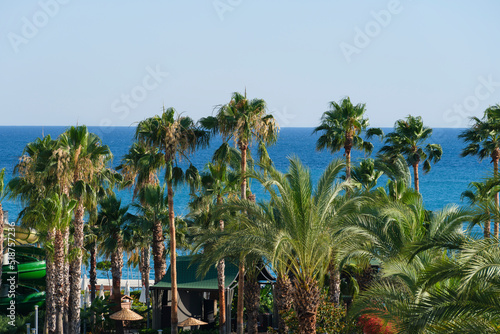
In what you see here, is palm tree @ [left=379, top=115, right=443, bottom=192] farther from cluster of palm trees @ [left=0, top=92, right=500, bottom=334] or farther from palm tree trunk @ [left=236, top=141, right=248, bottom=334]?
palm tree trunk @ [left=236, top=141, right=248, bottom=334]

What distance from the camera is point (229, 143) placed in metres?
25.1

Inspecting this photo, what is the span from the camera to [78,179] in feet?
82.3

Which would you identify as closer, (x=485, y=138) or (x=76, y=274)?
(x=76, y=274)

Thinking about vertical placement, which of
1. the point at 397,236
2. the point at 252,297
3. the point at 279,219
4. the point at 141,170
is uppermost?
the point at 141,170

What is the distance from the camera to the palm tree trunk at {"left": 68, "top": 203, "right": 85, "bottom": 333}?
985 inches

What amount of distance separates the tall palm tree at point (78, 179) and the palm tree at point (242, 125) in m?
4.71

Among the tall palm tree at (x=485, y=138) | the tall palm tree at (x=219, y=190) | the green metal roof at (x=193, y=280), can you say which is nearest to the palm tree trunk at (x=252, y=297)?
the tall palm tree at (x=219, y=190)

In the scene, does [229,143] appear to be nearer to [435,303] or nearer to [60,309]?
[60,309]

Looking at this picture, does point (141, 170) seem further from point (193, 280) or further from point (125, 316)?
point (125, 316)

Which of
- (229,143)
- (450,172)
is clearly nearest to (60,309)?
(229,143)

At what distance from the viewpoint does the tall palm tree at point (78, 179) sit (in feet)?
80.9

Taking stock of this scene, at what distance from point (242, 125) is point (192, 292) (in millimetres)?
10587

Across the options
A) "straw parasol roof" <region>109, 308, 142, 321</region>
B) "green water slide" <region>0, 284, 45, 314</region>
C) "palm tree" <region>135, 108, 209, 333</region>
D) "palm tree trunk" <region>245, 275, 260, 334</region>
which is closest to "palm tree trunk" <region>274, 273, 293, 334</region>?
"palm tree trunk" <region>245, 275, 260, 334</region>

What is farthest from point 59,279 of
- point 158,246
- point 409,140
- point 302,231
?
point 409,140
